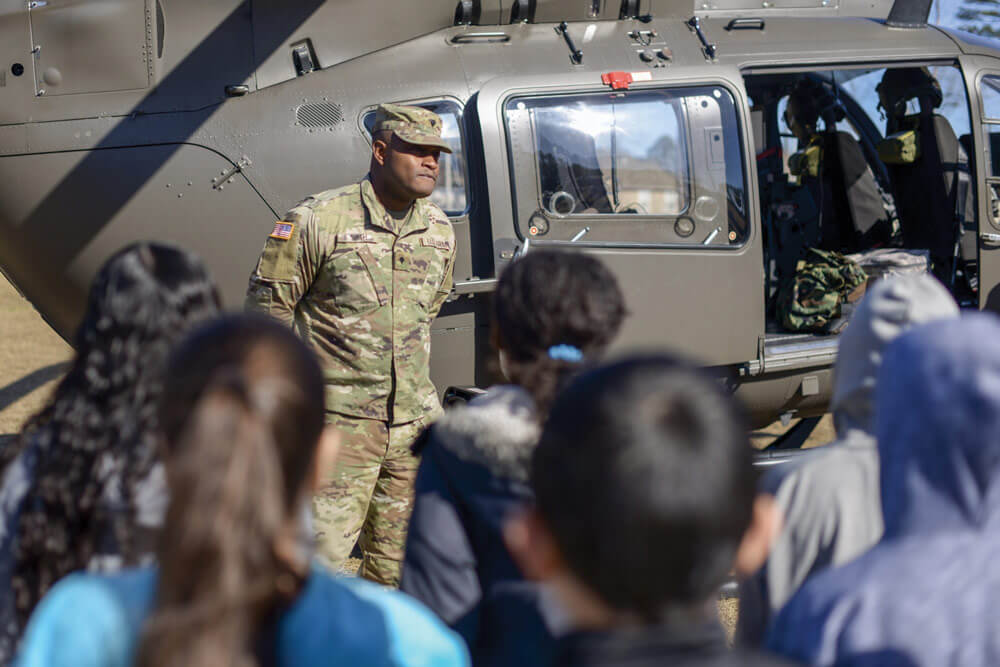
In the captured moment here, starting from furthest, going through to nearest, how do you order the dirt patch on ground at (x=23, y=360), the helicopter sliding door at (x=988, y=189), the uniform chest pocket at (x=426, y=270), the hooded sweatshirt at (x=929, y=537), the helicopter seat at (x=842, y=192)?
1. the dirt patch on ground at (x=23, y=360)
2. the helicopter seat at (x=842, y=192)
3. the helicopter sliding door at (x=988, y=189)
4. the uniform chest pocket at (x=426, y=270)
5. the hooded sweatshirt at (x=929, y=537)

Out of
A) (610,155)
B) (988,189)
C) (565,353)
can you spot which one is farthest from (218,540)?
(988,189)

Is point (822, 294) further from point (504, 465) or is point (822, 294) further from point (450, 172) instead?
point (504, 465)

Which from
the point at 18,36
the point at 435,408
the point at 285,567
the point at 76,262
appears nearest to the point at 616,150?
the point at 435,408

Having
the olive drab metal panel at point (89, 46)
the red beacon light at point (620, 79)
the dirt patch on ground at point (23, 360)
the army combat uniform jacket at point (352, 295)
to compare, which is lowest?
the dirt patch on ground at point (23, 360)

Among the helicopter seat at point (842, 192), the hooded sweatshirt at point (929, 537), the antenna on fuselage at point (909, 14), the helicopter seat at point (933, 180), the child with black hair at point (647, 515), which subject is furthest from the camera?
the helicopter seat at point (842, 192)

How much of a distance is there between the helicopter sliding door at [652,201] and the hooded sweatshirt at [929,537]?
296 cm

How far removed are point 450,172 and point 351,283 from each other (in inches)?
40.2

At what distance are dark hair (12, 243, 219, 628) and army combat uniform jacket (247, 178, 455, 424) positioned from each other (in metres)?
1.97

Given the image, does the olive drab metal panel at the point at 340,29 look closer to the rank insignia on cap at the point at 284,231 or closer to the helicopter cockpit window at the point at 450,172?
the helicopter cockpit window at the point at 450,172

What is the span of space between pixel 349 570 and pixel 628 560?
389 cm

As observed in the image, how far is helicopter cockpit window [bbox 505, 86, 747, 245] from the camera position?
434cm

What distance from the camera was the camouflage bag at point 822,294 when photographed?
16.3ft

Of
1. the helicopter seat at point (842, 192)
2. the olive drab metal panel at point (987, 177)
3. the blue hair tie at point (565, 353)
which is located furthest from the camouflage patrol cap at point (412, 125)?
the olive drab metal panel at point (987, 177)

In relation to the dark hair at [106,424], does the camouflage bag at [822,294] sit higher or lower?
lower
